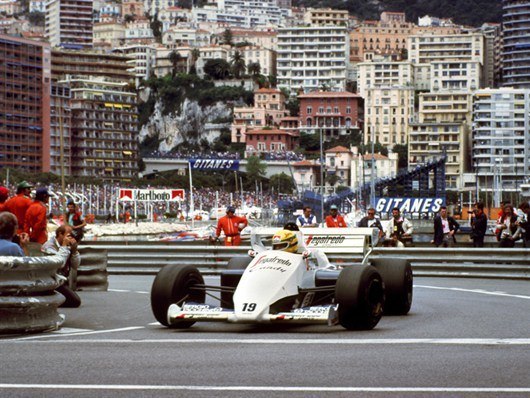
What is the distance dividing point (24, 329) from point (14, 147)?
18516cm

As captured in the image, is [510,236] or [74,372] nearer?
[74,372]

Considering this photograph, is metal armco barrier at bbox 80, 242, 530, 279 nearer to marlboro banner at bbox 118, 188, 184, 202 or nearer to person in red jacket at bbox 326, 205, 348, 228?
person in red jacket at bbox 326, 205, 348, 228

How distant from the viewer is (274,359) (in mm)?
11719

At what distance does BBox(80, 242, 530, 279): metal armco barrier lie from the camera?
86.3 feet

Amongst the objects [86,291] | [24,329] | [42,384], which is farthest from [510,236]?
[42,384]

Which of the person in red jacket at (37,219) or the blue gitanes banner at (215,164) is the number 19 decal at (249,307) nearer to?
the person in red jacket at (37,219)

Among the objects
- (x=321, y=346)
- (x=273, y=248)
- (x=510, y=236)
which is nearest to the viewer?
(x=321, y=346)

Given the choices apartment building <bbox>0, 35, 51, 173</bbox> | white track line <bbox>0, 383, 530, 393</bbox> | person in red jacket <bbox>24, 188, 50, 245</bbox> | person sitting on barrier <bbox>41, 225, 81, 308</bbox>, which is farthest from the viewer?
apartment building <bbox>0, 35, 51, 173</bbox>

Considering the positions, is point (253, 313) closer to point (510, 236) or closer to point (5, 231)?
point (5, 231)

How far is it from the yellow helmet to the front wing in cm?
80

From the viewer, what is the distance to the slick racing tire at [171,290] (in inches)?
591

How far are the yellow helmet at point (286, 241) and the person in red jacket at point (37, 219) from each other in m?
4.25

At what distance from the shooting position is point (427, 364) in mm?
11234

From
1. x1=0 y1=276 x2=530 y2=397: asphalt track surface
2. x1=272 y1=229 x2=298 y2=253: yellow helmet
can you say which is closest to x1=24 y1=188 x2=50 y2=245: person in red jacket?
x1=0 y1=276 x2=530 y2=397: asphalt track surface
